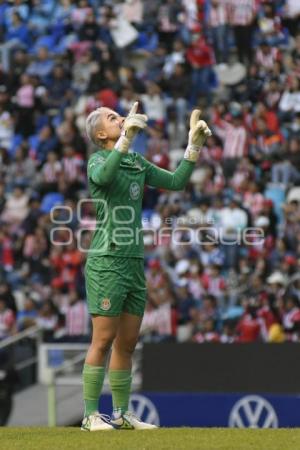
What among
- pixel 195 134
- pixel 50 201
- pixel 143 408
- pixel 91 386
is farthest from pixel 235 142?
pixel 91 386

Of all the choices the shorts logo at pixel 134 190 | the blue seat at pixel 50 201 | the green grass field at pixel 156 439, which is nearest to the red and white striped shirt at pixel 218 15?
the blue seat at pixel 50 201

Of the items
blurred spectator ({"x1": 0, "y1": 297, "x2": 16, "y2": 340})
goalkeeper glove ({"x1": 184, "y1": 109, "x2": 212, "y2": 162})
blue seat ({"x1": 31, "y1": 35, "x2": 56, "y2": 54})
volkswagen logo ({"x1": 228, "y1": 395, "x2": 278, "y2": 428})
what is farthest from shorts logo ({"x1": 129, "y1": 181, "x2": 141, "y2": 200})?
blue seat ({"x1": 31, "y1": 35, "x2": 56, "y2": 54})

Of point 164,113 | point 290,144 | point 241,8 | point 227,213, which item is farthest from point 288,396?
point 241,8

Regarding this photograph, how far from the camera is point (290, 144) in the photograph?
1902 centimetres

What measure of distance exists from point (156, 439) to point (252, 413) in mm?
6844

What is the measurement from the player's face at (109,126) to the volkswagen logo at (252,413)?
6.42 m

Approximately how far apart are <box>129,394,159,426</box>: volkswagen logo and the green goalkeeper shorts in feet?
21.2

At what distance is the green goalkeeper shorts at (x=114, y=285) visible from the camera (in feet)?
26.5

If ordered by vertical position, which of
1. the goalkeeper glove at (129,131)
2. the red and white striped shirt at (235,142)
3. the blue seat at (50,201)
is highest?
the red and white striped shirt at (235,142)

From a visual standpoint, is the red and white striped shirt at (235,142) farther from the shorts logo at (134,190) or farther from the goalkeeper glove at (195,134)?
the shorts logo at (134,190)

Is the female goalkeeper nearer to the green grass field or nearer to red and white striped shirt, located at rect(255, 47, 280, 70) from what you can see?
the green grass field

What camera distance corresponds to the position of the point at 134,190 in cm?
819

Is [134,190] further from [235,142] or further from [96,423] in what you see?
[235,142]

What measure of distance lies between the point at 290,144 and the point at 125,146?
11.4 m
